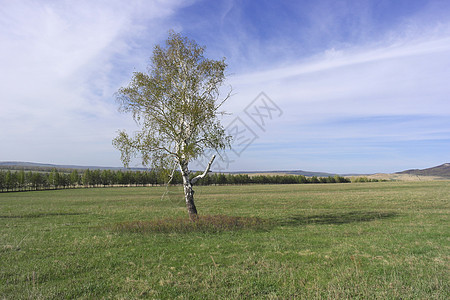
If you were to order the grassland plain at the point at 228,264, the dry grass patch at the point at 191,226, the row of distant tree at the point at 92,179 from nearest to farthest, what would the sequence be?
the grassland plain at the point at 228,264
the dry grass patch at the point at 191,226
the row of distant tree at the point at 92,179

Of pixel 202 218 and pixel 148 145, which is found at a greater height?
pixel 148 145

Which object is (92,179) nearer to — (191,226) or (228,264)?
(191,226)

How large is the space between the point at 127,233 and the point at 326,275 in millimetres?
10972

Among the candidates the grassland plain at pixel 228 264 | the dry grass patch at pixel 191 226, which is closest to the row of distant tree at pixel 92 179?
the dry grass patch at pixel 191 226

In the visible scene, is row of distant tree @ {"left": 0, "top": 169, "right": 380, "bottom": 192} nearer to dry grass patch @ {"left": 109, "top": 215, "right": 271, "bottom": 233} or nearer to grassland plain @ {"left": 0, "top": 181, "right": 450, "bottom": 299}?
dry grass patch @ {"left": 109, "top": 215, "right": 271, "bottom": 233}

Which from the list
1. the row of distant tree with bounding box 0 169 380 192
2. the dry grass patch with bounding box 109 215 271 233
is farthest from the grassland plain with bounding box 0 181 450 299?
the row of distant tree with bounding box 0 169 380 192

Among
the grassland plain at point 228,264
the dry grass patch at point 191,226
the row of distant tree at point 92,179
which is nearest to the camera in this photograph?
the grassland plain at point 228,264

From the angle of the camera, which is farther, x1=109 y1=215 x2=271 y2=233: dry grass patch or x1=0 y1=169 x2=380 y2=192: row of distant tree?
x1=0 y1=169 x2=380 y2=192: row of distant tree

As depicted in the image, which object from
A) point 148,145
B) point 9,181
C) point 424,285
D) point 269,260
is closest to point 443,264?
point 424,285

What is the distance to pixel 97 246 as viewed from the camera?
12391 mm

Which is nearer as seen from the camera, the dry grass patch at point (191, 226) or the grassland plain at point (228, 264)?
the grassland plain at point (228, 264)

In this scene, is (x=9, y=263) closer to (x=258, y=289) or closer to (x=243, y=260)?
(x=243, y=260)

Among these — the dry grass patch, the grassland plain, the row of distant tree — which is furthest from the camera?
the row of distant tree

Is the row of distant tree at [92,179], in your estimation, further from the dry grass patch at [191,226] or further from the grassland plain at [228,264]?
the grassland plain at [228,264]
